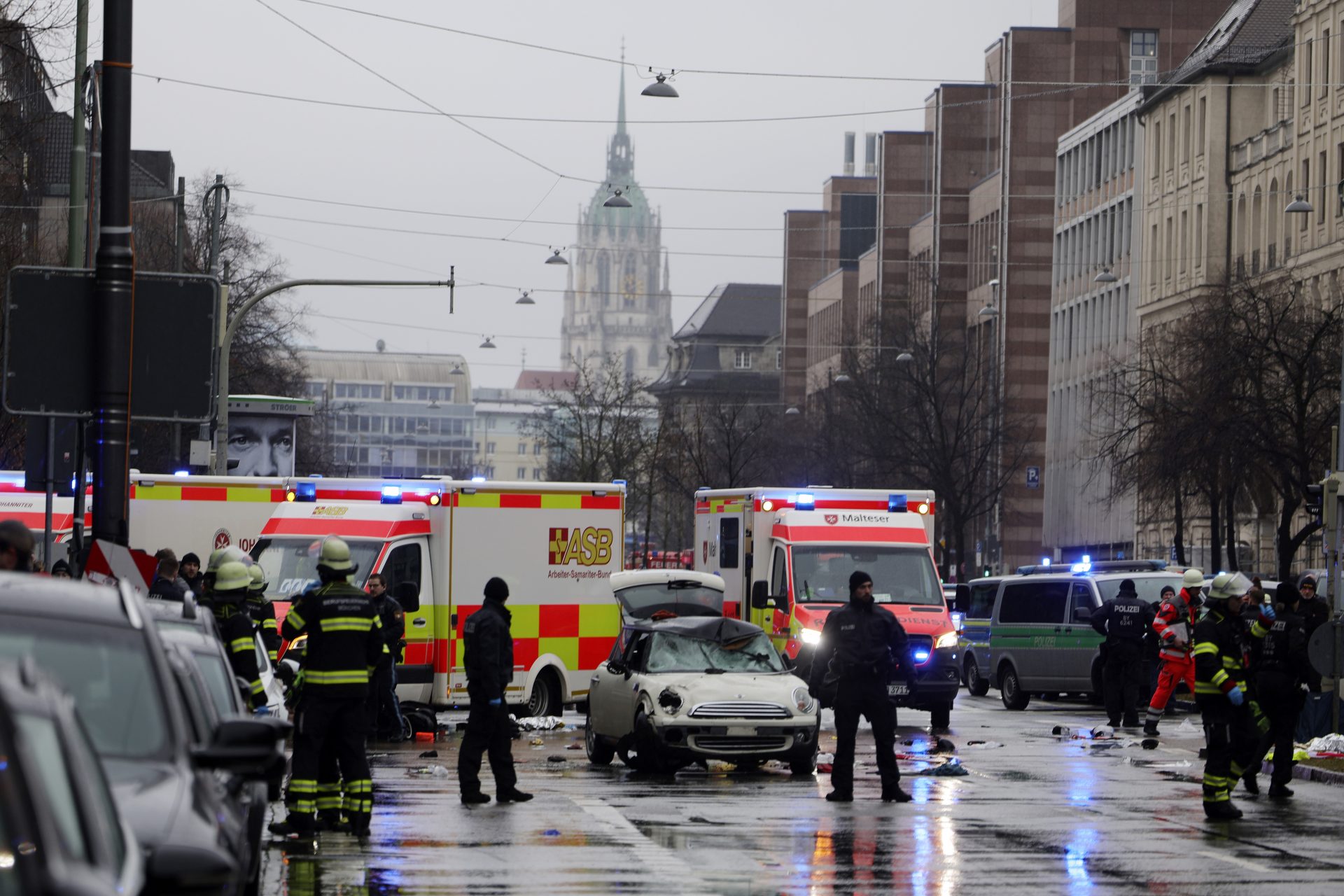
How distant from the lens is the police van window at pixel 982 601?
38438mm

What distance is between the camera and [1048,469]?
9400 centimetres

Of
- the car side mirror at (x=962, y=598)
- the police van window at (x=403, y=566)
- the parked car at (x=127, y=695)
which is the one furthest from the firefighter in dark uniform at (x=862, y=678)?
the car side mirror at (x=962, y=598)

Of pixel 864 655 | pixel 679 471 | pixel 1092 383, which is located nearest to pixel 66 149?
pixel 679 471

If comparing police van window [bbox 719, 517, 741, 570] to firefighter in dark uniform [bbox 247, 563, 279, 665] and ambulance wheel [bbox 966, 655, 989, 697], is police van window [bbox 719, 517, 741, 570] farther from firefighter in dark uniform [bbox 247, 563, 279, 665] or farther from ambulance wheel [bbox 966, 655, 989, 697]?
firefighter in dark uniform [bbox 247, 563, 279, 665]

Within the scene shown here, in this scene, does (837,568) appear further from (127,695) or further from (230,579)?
(127,695)

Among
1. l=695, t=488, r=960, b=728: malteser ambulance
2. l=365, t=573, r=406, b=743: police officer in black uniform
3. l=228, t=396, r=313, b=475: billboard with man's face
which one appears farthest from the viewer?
l=228, t=396, r=313, b=475: billboard with man's face

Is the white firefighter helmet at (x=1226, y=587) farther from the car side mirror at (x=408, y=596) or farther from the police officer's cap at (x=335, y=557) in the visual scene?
the car side mirror at (x=408, y=596)

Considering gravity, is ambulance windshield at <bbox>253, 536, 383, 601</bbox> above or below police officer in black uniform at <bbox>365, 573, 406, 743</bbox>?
above

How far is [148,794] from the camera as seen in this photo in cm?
677

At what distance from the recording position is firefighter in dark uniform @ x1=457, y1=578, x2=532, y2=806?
54.2 feet

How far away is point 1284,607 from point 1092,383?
211ft

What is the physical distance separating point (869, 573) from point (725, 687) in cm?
871

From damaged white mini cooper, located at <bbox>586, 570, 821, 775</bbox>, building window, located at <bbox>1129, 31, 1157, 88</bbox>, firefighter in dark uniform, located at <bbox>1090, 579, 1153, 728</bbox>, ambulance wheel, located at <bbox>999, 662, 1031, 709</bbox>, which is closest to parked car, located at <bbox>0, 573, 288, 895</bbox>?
damaged white mini cooper, located at <bbox>586, 570, 821, 775</bbox>

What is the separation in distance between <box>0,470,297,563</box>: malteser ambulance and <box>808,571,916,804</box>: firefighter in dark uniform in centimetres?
1475
